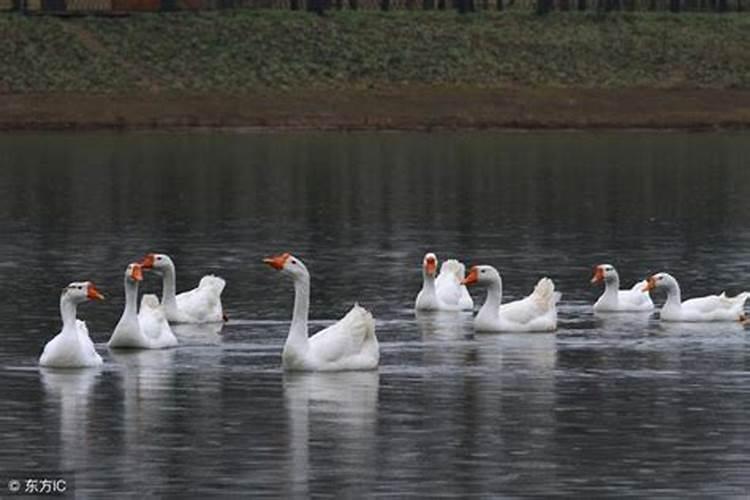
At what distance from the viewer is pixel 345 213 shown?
5900 centimetres

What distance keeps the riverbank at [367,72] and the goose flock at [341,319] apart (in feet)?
167

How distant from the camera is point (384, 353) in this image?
108 ft

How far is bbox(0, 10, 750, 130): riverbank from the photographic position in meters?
89.6

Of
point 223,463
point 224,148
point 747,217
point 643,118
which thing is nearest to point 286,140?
point 224,148

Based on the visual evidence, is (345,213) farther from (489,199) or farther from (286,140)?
(286,140)

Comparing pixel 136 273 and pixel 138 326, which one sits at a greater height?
pixel 136 273

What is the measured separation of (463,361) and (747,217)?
26254 millimetres

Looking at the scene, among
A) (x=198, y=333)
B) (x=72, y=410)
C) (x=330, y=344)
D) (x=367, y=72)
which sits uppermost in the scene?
(x=330, y=344)

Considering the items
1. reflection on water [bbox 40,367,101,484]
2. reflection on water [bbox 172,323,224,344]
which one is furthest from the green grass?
reflection on water [bbox 40,367,101,484]

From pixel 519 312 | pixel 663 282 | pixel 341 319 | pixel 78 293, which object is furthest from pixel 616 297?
pixel 78 293

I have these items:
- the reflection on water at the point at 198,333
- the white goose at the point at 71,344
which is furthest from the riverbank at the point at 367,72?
the white goose at the point at 71,344

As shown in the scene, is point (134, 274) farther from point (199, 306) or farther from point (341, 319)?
point (341, 319)

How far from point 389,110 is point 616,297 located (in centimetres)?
5332

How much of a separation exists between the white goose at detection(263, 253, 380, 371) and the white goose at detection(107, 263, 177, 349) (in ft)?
8.10
